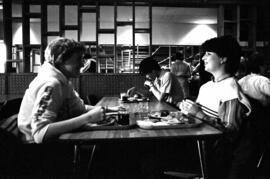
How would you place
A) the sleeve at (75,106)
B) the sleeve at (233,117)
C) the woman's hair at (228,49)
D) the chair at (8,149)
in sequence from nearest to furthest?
the chair at (8,149) < the sleeve at (233,117) < the woman's hair at (228,49) < the sleeve at (75,106)

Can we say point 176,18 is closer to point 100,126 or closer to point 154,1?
point 154,1

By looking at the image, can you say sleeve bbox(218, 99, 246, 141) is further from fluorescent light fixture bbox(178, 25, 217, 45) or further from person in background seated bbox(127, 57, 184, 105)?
fluorescent light fixture bbox(178, 25, 217, 45)

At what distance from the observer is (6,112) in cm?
199

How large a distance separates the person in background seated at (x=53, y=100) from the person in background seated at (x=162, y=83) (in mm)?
2052

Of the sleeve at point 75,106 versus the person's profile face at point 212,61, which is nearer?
the person's profile face at point 212,61

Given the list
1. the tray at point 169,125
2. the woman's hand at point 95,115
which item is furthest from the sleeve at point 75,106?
the tray at point 169,125

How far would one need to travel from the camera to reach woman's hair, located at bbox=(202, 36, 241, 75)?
6.44 feet

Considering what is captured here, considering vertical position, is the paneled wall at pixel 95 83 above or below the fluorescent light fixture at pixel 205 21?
below

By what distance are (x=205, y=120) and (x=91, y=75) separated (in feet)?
13.2

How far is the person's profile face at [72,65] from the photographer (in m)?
1.87

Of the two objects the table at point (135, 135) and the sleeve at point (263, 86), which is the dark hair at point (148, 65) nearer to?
the sleeve at point (263, 86)

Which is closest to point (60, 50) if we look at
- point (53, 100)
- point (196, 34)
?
point (53, 100)

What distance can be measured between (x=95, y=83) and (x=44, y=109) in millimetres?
4090

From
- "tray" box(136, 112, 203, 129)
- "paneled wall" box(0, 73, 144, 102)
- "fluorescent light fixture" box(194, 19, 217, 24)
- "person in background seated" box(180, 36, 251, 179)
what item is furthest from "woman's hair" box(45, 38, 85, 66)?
"fluorescent light fixture" box(194, 19, 217, 24)
